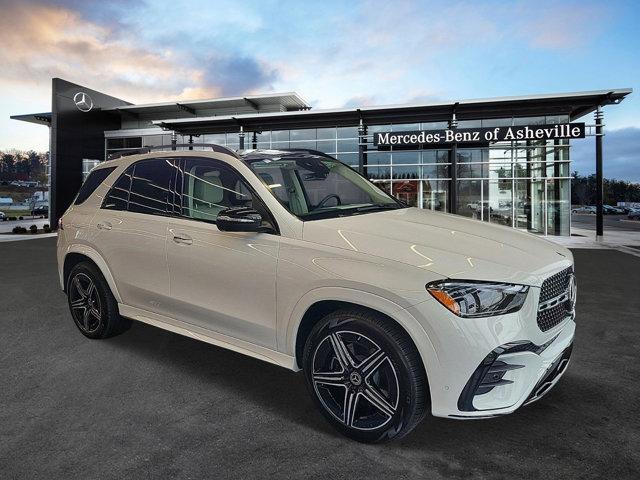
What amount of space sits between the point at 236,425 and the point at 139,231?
1.94 m

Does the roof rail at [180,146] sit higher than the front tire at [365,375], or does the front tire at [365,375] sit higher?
the roof rail at [180,146]

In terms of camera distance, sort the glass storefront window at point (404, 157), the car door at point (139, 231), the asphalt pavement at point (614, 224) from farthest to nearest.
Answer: the asphalt pavement at point (614, 224), the glass storefront window at point (404, 157), the car door at point (139, 231)

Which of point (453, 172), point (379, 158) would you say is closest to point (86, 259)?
point (453, 172)

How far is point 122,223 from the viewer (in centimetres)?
425

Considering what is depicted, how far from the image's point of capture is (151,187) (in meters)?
4.18

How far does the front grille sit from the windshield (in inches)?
54.2

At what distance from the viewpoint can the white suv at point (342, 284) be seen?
7.98ft

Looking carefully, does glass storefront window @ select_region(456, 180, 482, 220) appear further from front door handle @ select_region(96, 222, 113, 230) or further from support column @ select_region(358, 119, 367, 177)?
front door handle @ select_region(96, 222, 113, 230)

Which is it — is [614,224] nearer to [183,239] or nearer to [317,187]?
[317,187]

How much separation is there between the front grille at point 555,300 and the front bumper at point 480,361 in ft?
0.48

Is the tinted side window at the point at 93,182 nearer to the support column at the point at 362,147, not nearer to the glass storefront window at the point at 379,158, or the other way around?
the support column at the point at 362,147

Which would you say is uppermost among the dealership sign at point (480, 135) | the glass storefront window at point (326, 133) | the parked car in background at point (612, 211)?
the glass storefront window at point (326, 133)

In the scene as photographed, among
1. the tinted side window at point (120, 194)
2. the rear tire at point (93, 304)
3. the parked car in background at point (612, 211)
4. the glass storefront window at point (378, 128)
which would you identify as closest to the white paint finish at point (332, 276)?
the tinted side window at point (120, 194)

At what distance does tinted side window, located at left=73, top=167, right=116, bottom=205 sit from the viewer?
4758 millimetres
